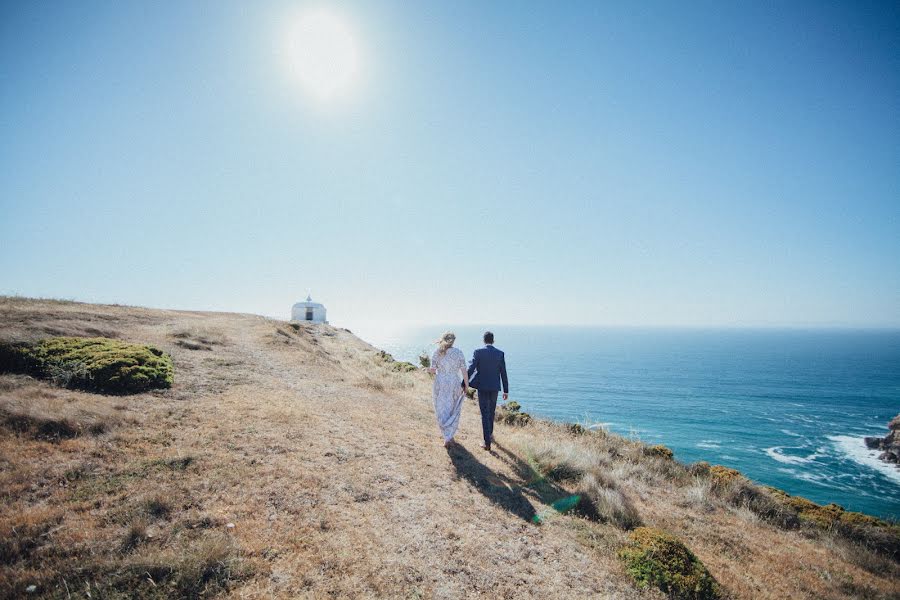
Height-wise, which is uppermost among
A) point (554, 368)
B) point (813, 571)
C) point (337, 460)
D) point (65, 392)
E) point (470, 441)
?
point (65, 392)

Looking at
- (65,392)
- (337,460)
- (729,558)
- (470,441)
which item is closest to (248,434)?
(337,460)

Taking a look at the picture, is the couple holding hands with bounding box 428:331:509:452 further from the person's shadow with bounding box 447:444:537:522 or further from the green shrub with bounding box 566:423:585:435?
the green shrub with bounding box 566:423:585:435

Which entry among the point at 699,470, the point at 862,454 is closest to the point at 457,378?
the point at 699,470

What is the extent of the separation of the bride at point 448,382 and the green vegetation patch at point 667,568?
4.13 metres

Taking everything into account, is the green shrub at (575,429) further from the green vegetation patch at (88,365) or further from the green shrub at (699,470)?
the green vegetation patch at (88,365)

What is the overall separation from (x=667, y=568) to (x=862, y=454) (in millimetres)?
59149

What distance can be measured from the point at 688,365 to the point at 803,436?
7146 cm

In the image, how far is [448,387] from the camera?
8.26m

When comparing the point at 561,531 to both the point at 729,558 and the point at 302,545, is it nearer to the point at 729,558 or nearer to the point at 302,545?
the point at 729,558

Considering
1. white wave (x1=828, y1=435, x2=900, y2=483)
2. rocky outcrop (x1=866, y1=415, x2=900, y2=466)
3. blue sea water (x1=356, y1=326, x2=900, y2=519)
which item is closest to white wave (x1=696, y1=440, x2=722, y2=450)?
blue sea water (x1=356, y1=326, x2=900, y2=519)

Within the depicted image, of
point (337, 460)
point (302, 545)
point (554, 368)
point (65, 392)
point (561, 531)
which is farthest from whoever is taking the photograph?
point (554, 368)

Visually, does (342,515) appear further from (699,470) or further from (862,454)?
(862,454)

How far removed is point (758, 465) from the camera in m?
37.6

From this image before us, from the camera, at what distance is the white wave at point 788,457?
3850 centimetres
